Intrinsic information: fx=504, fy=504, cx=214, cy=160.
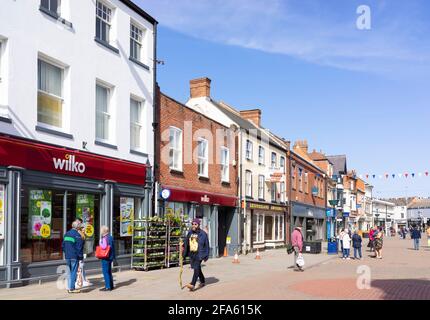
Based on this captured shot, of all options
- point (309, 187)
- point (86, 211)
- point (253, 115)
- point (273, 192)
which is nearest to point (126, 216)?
point (86, 211)

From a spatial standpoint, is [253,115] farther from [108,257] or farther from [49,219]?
[108,257]

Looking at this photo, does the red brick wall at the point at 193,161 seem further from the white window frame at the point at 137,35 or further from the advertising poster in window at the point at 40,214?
the advertising poster in window at the point at 40,214

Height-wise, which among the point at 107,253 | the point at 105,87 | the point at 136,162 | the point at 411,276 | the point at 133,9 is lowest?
the point at 411,276

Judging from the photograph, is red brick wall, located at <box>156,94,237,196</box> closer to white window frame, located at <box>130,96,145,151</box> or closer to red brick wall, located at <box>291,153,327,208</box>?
white window frame, located at <box>130,96,145,151</box>

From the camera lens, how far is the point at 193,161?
2234 centimetres

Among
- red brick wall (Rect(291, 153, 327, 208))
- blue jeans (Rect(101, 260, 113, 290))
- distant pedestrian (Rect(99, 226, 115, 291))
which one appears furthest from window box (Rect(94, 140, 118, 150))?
red brick wall (Rect(291, 153, 327, 208))

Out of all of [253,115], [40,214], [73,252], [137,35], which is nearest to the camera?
[73,252]

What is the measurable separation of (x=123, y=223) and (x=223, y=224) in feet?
34.8

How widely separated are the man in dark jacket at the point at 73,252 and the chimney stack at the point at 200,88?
19.6 metres

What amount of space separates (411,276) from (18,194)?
12371 millimetres

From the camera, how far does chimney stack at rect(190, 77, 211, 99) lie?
30.2 metres
